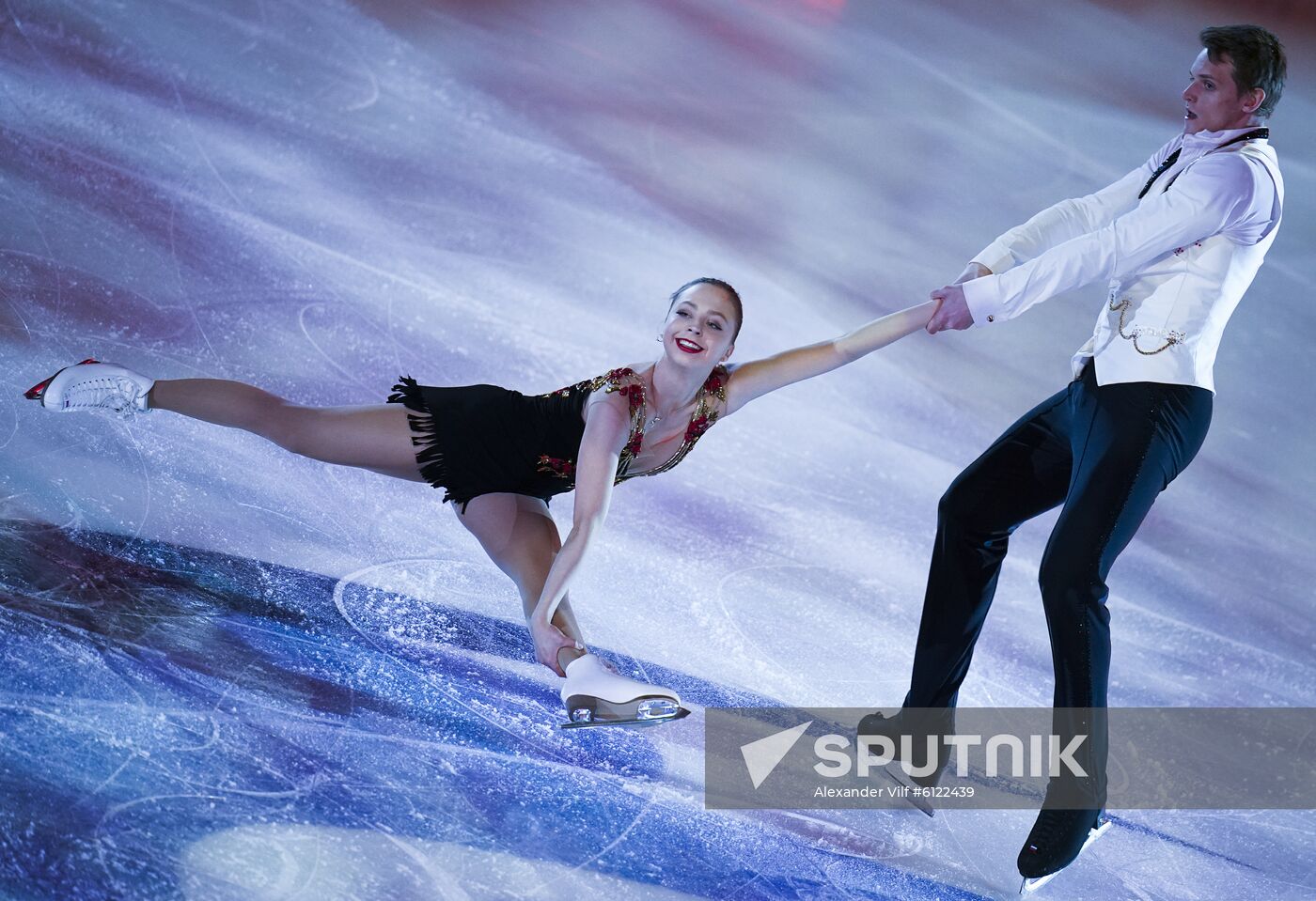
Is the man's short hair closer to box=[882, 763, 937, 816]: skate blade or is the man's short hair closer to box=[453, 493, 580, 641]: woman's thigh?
box=[882, 763, 937, 816]: skate blade

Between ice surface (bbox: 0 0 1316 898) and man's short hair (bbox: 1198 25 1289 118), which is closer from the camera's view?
man's short hair (bbox: 1198 25 1289 118)

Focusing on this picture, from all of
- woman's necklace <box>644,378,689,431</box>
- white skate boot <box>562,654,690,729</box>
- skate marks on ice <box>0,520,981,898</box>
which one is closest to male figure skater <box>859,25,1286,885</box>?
skate marks on ice <box>0,520,981,898</box>

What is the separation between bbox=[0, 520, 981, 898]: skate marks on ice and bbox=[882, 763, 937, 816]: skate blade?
0.17 m

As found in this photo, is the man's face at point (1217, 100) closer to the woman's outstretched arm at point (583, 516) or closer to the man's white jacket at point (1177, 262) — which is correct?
the man's white jacket at point (1177, 262)

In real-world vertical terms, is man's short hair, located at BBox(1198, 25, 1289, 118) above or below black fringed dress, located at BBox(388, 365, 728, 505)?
above

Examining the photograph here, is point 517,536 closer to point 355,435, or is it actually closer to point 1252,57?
point 355,435

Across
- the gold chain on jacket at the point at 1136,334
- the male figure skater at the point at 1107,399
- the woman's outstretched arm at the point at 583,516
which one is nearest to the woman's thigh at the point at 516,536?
the woman's outstretched arm at the point at 583,516

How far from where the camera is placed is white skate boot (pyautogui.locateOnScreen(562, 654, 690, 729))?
2777 mm

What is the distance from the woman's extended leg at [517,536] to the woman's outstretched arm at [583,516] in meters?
0.35

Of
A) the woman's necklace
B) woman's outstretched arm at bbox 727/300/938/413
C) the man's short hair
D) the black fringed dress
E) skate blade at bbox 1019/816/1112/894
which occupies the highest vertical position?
the man's short hair

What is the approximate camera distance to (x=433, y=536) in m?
4.32

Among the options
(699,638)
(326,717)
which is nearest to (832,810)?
(699,638)

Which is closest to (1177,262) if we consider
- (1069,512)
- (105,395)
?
(1069,512)

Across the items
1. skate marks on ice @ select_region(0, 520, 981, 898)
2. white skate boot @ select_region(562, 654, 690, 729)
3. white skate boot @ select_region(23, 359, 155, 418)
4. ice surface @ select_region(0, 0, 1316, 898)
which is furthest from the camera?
ice surface @ select_region(0, 0, 1316, 898)
